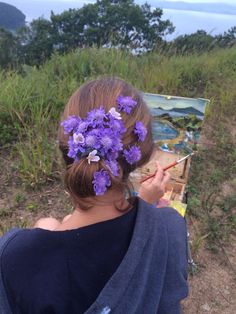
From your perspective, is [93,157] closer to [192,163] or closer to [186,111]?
[186,111]

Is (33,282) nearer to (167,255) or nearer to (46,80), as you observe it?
(167,255)

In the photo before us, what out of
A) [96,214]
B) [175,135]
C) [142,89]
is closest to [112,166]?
[96,214]

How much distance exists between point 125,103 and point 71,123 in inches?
6.0

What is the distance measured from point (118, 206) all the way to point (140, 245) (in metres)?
0.13

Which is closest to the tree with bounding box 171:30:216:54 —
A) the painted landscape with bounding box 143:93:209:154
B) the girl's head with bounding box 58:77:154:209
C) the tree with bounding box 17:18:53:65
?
the painted landscape with bounding box 143:93:209:154

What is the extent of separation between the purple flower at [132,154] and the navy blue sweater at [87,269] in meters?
0.15

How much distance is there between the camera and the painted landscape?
2490 millimetres

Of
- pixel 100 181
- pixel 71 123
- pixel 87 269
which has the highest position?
pixel 71 123

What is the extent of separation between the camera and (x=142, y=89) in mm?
3660

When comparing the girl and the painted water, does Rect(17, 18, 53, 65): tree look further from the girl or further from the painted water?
the girl

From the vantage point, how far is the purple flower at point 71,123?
106cm

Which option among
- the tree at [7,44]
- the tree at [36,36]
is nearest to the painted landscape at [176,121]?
the tree at [7,44]

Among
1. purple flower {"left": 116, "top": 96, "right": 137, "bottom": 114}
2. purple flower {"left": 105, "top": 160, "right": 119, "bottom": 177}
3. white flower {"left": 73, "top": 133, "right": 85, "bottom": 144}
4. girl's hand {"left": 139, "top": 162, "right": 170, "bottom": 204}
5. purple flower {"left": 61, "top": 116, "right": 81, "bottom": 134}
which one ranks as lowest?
girl's hand {"left": 139, "top": 162, "right": 170, "bottom": 204}

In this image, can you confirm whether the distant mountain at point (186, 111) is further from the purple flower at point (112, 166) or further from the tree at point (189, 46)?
the tree at point (189, 46)
